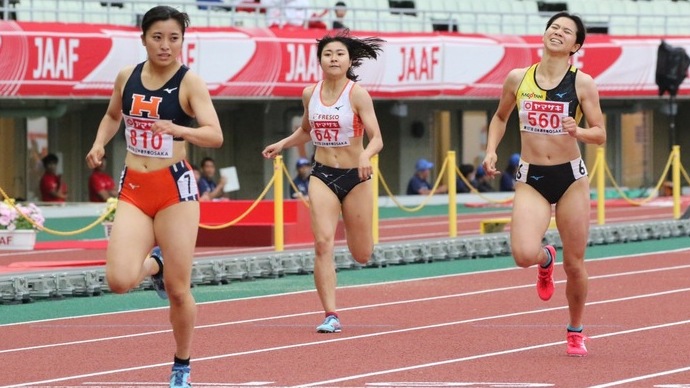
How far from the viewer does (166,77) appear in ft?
29.1

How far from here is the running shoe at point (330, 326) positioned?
1209 centimetres

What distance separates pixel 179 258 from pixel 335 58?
395 cm

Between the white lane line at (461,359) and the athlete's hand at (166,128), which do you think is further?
the white lane line at (461,359)

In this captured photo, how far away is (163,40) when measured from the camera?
8.77 m

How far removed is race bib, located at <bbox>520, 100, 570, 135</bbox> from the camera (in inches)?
414

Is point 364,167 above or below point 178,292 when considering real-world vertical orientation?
above

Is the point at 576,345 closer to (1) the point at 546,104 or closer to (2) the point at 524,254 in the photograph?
(2) the point at 524,254

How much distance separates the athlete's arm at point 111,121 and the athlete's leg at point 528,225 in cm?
266

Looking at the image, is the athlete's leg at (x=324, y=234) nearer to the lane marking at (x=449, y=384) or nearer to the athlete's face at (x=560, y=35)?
the athlete's face at (x=560, y=35)

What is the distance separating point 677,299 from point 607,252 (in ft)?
21.1

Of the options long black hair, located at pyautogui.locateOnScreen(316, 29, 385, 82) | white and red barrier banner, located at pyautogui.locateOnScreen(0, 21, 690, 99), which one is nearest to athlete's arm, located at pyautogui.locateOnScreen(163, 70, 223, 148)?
long black hair, located at pyautogui.locateOnScreen(316, 29, 385, 82)

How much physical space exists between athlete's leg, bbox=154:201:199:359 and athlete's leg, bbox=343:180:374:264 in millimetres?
3720

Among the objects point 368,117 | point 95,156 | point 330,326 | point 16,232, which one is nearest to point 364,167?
point 368,117

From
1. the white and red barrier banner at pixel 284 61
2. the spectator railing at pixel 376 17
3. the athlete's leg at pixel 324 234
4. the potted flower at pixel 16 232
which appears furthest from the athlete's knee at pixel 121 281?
the spectator railing at pixel 376 17
